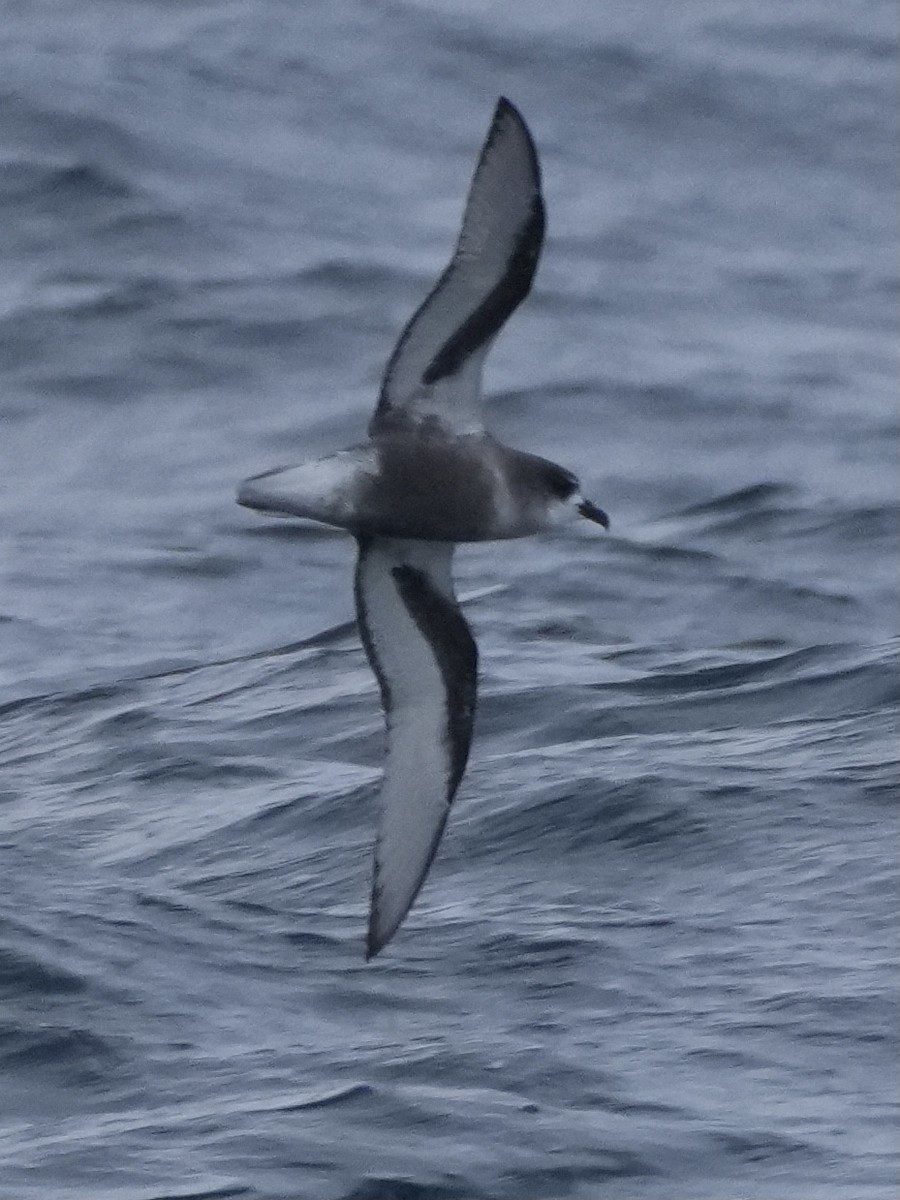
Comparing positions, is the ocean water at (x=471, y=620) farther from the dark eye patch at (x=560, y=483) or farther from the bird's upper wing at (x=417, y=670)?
the dark eye patch at (x=560, y=483)

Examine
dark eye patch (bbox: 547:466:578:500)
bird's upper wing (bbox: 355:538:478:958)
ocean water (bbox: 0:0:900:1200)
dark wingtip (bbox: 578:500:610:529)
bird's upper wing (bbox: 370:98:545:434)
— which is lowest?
ocean water (bbox: 0:0:900:1200)

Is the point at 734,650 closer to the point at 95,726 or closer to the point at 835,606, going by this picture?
the point at 835,606

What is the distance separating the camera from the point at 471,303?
10.6 meters

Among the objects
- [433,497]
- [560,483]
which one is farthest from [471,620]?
[433,497]

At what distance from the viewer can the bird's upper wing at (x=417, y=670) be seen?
1096 cm

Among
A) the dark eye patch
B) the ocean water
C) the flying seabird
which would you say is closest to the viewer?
the flying seabird

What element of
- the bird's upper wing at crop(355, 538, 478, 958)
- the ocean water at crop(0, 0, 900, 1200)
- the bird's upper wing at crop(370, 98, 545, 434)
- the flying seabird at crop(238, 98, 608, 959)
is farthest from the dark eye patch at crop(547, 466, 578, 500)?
the ocean water at crop(0, 0, 900, 1200)

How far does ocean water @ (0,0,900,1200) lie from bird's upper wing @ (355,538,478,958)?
3.17 ft

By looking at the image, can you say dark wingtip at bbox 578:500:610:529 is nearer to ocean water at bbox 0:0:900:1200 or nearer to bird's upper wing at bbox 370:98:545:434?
bird's upper wing at bbox 370:98:545:434

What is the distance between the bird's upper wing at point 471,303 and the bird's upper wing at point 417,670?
0.65 meters

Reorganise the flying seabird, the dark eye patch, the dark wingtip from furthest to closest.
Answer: the dark wingtip
the dark eye patch
the flying seabird

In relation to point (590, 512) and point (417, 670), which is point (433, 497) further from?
point (417, 670)

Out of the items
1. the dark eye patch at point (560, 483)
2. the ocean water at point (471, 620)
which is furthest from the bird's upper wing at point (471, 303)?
the ocean water at point (471, 620)

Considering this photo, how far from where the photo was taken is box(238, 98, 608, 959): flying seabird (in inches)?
401
